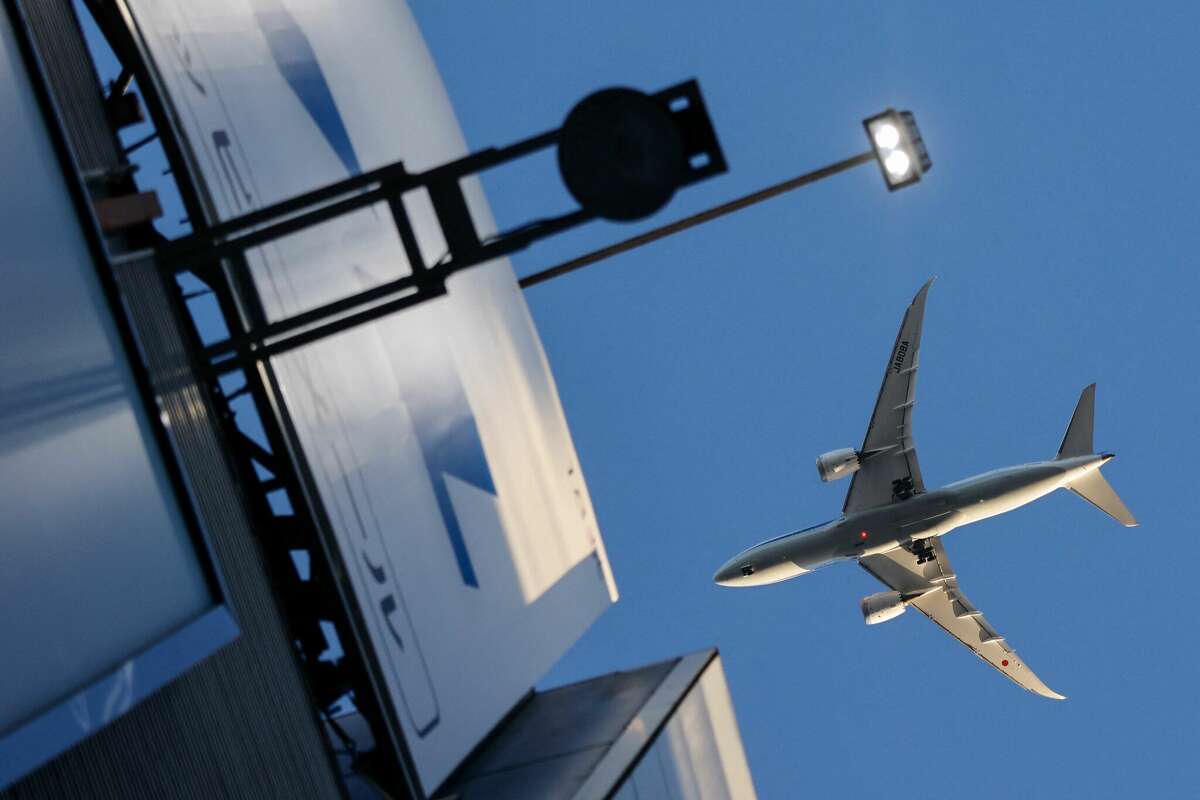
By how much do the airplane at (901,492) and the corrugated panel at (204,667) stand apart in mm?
16377

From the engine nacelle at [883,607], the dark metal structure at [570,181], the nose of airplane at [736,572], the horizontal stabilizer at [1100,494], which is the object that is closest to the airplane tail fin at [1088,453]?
the horizontal stabilizer at [1100,494]

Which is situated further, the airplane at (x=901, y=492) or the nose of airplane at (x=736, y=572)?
the nose of airplane at (x=736, y=572)

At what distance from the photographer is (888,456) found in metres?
29.2

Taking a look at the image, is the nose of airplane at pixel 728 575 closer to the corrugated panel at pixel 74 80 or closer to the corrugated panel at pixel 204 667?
the corrugated panel at pixel 204 667

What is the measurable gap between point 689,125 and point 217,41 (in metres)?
9.02

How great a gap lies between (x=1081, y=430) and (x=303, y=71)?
809 inches

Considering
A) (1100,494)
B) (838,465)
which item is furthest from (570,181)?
(1100,494)

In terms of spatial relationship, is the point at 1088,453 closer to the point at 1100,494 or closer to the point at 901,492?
the point at 1100,494

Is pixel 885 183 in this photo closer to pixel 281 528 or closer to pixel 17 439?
pixel 281 528

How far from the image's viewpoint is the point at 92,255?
38.5ft

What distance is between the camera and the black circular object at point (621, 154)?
11.1 m

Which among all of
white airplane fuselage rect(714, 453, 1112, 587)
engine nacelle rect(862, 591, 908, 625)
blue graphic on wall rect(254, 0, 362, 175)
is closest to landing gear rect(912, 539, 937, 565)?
white airplane fuselage rect(714, 453, 1112, 587)

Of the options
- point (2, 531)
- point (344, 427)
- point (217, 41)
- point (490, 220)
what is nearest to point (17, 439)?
point (2, 531)

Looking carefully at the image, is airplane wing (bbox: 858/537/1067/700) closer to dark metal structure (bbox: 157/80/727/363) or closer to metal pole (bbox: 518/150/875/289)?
metal pole (bbox: 518/150/875/289)
